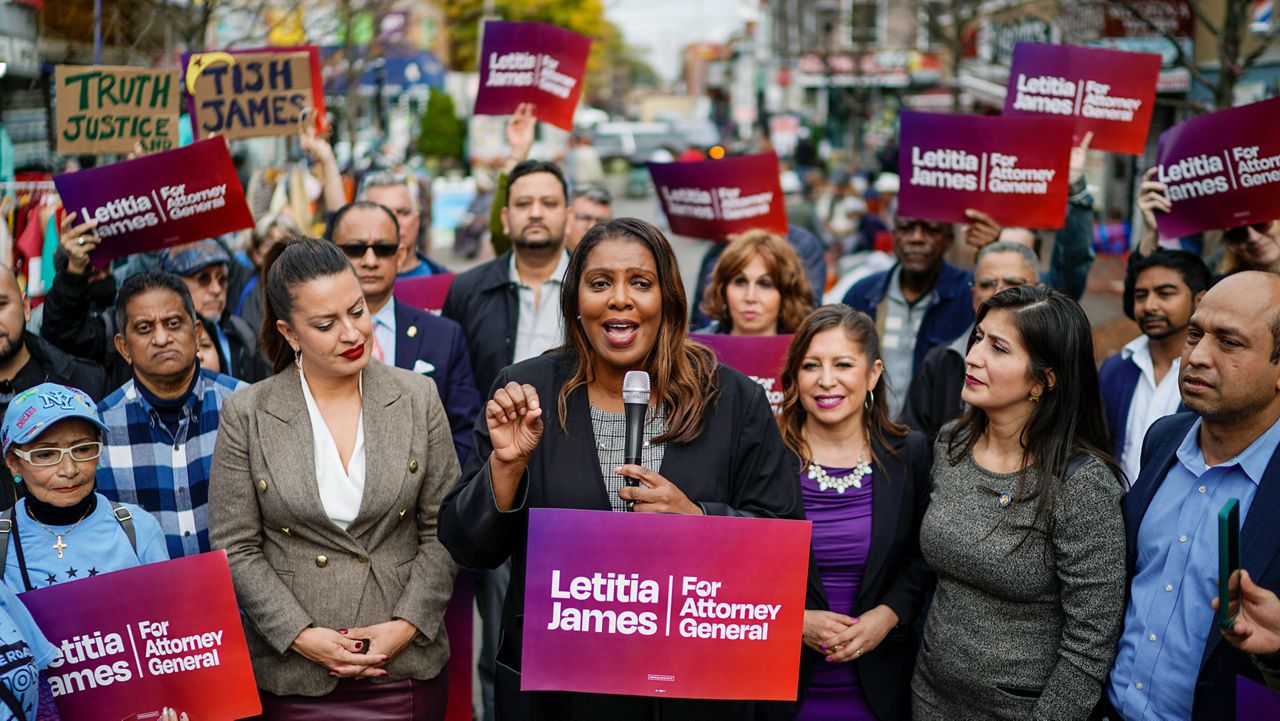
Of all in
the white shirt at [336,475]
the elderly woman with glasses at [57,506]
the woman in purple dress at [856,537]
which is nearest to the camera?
the elderly woman with glasses at [57,506]

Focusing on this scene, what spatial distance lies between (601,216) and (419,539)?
4222 millimetres

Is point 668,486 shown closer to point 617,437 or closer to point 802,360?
point 617,437

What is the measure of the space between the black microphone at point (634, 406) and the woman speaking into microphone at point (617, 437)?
0.15 meters

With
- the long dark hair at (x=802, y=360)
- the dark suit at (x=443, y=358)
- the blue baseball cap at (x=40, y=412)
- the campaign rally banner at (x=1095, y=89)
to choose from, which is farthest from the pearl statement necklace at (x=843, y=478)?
the campaign rally banner at (x=1095, y=89)

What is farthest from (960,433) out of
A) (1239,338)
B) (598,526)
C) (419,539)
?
(419,539)

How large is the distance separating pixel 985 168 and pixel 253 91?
14.3 ft

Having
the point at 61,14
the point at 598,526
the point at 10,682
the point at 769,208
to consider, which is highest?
the point at 61,14

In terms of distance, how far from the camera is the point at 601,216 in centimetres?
782

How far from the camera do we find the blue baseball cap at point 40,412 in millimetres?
3629

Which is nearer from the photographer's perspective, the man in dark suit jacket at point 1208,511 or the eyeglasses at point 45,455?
the man in dark suit jacket at point 1208,511

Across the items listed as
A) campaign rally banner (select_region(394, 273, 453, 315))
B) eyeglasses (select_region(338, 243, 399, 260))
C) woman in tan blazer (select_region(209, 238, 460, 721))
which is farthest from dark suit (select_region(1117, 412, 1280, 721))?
campaign rally banner (select_region(394, 273, 453, 315))

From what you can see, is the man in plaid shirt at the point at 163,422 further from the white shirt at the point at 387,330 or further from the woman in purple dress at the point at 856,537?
the woman in purple dress at the point at 856,537

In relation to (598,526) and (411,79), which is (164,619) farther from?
(411,79)

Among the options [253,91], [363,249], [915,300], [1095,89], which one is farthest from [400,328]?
[1095,89]
